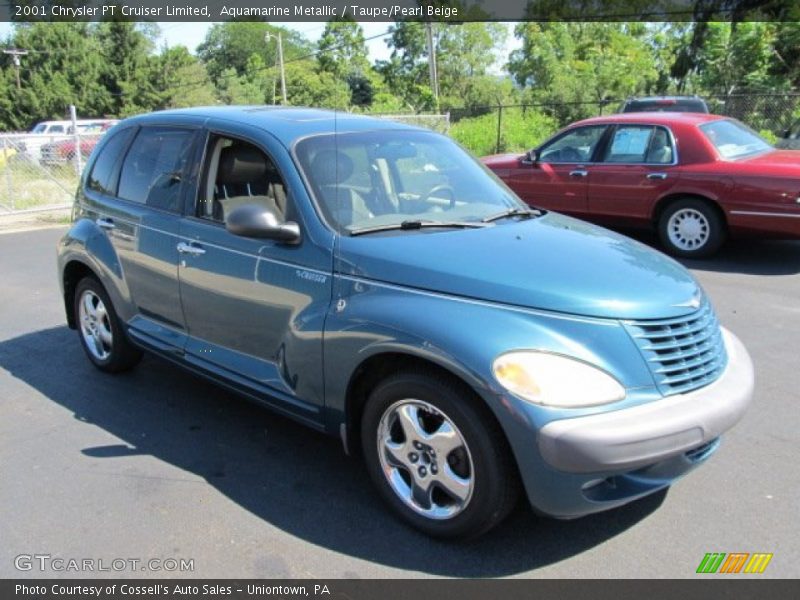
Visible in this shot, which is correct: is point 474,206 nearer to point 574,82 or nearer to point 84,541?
point 84,541

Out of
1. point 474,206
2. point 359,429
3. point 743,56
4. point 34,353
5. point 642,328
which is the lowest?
point 34,353

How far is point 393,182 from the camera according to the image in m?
3.82

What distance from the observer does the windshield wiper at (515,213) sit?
382cm

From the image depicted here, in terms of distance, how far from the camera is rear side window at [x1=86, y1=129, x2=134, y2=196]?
16.2ft

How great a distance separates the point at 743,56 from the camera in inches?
1040

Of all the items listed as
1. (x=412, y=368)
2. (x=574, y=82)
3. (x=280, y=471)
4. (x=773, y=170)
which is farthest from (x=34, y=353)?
(x=574, y=82)

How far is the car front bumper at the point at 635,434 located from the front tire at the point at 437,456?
27cm

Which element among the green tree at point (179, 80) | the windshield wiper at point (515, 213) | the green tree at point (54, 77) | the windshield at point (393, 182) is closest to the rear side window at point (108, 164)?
the windshield at point (393, 182)

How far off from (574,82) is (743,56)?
6.25m

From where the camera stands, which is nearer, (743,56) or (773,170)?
(773,170)

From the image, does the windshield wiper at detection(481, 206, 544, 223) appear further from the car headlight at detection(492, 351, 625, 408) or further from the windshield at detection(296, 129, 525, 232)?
the car headlight at detection(492, 351, 625, 408)

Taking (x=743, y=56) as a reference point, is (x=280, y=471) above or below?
below

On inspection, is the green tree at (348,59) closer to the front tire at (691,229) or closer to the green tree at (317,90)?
the green tree at (317,90)

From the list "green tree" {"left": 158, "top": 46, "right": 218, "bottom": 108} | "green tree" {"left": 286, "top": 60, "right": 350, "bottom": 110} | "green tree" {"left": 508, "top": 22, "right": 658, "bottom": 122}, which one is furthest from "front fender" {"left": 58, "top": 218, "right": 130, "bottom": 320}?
"green tree" {"left": 158, "top": 46, "right": 218, "bottom": 108}
